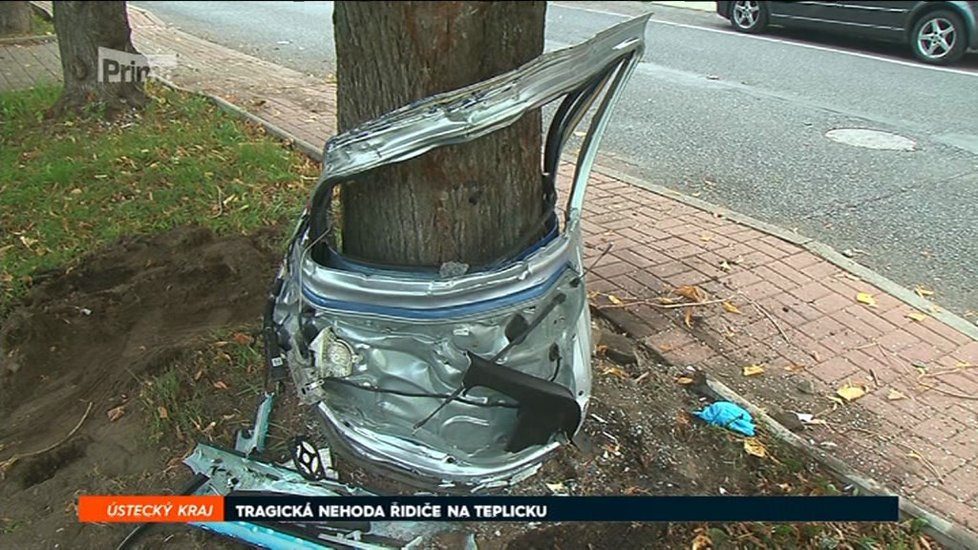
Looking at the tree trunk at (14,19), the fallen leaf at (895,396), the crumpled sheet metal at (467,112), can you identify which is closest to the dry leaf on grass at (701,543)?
the fallen leaf at (895,396)

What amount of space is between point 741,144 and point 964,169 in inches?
63.5

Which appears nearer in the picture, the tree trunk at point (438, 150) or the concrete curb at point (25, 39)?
the tree trunk at point (438, 150)

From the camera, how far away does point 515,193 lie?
97.5 inches

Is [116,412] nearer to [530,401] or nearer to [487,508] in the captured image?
[487,508]

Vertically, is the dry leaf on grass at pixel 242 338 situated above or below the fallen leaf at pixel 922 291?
below

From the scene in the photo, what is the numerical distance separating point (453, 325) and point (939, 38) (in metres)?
8.86

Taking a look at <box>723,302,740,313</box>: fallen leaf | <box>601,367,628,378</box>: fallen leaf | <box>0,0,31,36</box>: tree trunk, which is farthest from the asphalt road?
<box>0,0,31,36</box>: tree trunk

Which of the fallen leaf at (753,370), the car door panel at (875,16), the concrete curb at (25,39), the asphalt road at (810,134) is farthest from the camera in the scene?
the car door panel at (875,16)

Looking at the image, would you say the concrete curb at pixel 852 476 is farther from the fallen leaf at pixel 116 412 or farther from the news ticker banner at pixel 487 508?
the fallen leaf at pixel 116 412

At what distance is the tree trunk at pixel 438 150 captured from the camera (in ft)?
6.97

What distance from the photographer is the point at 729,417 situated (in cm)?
295

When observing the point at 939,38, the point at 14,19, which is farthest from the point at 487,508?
the point at 14,19

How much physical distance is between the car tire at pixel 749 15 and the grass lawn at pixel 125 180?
8009mm

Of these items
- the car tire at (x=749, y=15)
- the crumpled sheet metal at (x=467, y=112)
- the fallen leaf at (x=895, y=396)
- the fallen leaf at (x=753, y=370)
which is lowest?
the fallen leaf at (x=895, y=396)
